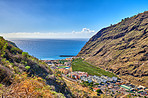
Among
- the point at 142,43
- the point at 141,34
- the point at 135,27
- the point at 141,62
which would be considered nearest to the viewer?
the point at 141,62

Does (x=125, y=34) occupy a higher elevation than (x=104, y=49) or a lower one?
higher

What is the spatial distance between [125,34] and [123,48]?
23698 millimetres

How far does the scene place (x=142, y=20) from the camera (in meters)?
94.9

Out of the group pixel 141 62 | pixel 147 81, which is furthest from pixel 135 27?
pixel 147 81

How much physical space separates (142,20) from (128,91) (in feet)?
297

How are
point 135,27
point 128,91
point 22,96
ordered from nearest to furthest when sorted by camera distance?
point 22,96 < point 128,91 < point 135,27

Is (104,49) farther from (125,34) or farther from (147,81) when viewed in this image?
(147,81)

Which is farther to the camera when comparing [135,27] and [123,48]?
[135,27]

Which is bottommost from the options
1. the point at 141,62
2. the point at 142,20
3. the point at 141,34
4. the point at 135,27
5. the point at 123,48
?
the point at 141,62

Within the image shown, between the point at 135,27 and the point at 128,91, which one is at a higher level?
the point at 135,27

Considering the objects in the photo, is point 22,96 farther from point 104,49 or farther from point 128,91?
point 104,49

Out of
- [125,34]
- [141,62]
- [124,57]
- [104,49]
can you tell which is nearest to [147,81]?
[141,62]

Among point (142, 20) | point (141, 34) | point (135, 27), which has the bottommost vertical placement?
point (141, 34)

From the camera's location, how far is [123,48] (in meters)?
81.4
